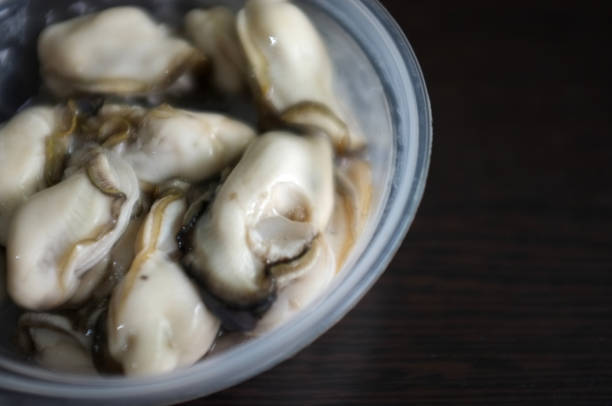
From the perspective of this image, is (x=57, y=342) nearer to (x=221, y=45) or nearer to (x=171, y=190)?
(x=171, y=190)

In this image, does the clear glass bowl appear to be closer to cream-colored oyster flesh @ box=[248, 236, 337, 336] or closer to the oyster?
cream-colored oyster flesh @ box=[248, 236, 337, 336]

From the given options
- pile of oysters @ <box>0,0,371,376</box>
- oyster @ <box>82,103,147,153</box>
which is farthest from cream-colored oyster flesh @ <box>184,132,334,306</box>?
oyster @ <box>82,103,147,153</box>

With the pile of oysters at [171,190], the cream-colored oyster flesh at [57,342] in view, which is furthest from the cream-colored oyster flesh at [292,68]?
the cream-colored oyster flesh at [57,342]

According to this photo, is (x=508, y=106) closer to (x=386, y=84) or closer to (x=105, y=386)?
(x=386, y=84)

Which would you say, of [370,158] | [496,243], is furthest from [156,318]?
[496,243]

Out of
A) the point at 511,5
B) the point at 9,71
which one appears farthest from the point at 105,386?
the point at 511,5
